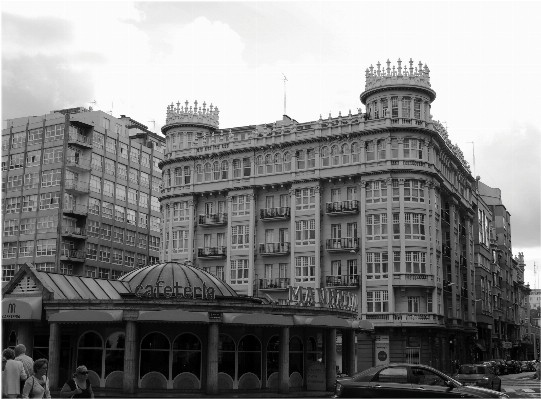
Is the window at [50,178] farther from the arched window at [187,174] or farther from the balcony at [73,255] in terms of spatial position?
the arched window at [187,174]

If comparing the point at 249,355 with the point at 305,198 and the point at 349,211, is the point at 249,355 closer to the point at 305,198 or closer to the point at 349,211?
the point at 349,211

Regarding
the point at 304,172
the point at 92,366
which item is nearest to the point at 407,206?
the point at 304,172

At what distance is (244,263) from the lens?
246 feet

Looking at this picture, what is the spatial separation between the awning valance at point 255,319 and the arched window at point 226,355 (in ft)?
6.25

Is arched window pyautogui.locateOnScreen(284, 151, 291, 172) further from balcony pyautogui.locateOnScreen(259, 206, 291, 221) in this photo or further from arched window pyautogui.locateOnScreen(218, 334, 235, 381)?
arched window pyautogui.locateOnScreen(218, 334, 235, 381)

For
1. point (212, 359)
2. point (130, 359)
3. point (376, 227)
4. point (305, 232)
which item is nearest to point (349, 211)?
point (376, 227)

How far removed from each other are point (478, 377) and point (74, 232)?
62447 mm

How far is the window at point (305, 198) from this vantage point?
72.4 m

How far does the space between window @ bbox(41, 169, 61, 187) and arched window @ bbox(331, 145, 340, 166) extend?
3900 cm

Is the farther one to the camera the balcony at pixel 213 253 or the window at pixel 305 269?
the balcony at pixel 213 253

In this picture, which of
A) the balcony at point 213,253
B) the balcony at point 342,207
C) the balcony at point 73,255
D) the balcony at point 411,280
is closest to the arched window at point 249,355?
the balcony at point 411,280

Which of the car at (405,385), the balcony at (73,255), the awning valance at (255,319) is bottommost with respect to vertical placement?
the car at (405,385)

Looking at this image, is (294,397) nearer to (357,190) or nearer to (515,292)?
(357,190)

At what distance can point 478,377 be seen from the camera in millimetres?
41188
